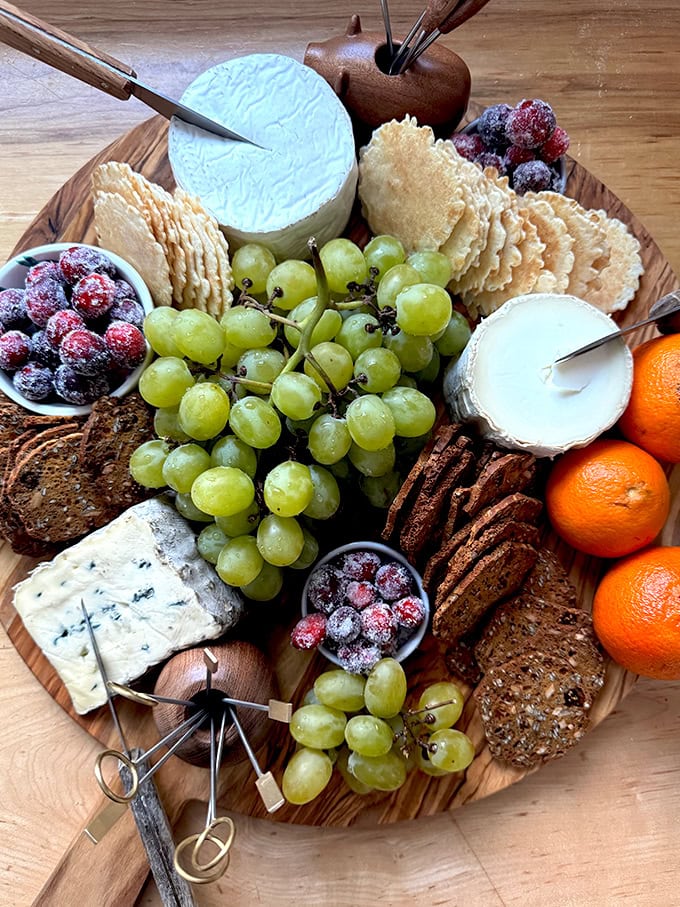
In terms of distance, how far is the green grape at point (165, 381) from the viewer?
97cm

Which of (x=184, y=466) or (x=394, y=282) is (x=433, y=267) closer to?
(x=394, y=282)

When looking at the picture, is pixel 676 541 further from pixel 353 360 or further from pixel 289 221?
pixel 289 221

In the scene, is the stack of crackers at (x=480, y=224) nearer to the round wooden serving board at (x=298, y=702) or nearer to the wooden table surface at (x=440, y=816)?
the round wooden serving board at (x=298, y=702)

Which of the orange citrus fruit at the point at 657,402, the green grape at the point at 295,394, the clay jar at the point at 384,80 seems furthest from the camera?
the clay jar at the point at 384,80

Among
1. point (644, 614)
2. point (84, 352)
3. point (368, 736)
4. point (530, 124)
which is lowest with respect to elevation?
point (368, 736)

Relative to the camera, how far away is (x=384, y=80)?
111cm

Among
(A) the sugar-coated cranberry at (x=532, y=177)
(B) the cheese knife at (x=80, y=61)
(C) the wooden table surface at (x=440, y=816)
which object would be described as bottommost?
(C) the wooden table surface at (x=440, y=816)

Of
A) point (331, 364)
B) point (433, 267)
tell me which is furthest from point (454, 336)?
point (331, 364)

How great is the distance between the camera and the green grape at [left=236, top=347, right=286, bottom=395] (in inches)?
38.7

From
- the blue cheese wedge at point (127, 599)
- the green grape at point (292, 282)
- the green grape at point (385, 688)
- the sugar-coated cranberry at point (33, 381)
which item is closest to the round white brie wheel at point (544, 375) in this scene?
the green grape at point (292, 282)

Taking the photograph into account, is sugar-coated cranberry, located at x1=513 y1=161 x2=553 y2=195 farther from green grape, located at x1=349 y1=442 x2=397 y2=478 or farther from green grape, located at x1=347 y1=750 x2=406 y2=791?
green grape, located at x1=347 y1=750 x2=406 y2=791

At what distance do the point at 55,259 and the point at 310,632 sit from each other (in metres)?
0.65

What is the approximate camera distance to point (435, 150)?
1045 millimetres

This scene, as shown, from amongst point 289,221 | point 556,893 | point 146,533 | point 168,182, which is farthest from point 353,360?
point 556,893
